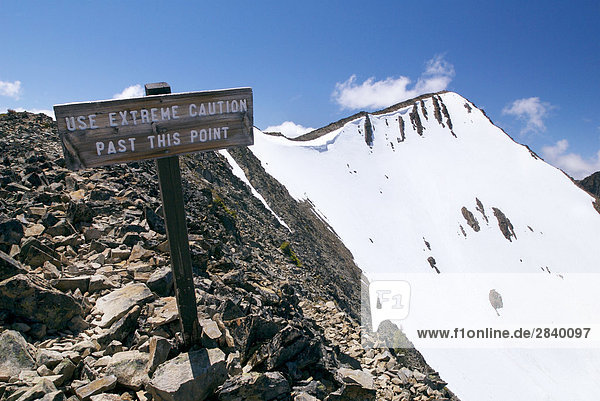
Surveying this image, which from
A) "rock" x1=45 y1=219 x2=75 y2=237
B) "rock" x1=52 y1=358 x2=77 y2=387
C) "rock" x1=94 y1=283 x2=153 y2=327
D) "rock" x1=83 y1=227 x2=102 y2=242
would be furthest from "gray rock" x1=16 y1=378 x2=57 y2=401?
"rock" x1=45 y1=219 x2=75 y2=237

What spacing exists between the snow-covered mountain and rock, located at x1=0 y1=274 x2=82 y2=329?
106 ft

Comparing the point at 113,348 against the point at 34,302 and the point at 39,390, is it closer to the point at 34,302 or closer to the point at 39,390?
the point at 39,390

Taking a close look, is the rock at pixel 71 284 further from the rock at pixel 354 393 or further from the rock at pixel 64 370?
the rock at pixel 354 393

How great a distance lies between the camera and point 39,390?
12.6 feet

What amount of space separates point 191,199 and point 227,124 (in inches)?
386

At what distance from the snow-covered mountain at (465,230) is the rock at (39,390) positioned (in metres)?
32.5

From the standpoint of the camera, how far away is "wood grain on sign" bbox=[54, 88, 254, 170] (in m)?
3.64

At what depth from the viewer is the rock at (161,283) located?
20.0 ft

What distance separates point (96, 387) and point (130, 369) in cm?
41

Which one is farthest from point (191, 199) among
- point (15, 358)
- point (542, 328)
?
point (542, 328)

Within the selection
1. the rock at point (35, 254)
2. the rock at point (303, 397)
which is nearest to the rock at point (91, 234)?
the rock at point (35, 254)

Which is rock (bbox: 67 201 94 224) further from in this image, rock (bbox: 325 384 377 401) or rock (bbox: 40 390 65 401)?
rock (bbox: 325 384 377 401)

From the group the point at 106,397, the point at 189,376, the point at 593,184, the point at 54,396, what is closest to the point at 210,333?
the point at 189,376

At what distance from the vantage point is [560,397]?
120 ft
